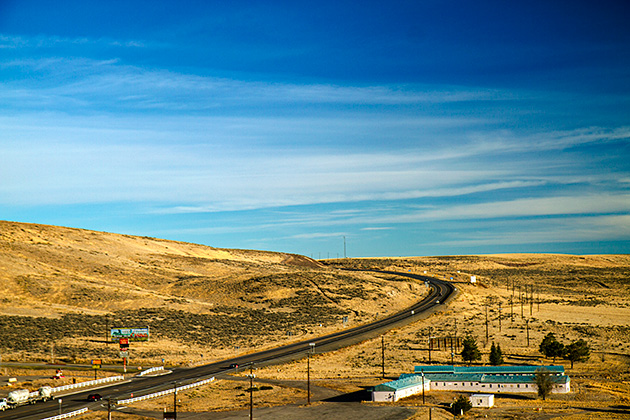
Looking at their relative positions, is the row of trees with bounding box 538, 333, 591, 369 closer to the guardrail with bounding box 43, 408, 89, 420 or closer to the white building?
the white building

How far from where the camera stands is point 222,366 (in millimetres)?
95938

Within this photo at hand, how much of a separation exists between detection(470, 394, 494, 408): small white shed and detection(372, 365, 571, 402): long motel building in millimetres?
6294

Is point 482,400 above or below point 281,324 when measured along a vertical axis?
below

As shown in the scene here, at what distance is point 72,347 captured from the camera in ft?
350

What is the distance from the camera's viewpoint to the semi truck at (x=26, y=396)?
70125mm

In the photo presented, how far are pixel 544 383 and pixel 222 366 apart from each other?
46.4 m

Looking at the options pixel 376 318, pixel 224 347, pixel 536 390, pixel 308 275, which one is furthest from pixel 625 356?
pixel 308 275

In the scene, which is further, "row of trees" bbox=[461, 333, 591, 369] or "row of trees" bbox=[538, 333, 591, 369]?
"row of trees" bbox=[538, 333, 591, 369]

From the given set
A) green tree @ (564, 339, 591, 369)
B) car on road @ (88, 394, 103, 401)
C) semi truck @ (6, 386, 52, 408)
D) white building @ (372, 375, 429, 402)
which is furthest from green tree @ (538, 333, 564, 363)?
semi truck @ (6, 386, 52, 408)

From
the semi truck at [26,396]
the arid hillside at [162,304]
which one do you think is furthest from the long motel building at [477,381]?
the arid hillside at [162,304]

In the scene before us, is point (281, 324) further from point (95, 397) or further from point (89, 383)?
point (95, 397)

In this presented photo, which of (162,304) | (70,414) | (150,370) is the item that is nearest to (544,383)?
(70,414)

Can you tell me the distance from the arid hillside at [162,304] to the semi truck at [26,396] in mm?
28213

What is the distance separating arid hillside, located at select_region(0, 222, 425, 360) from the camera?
114m
